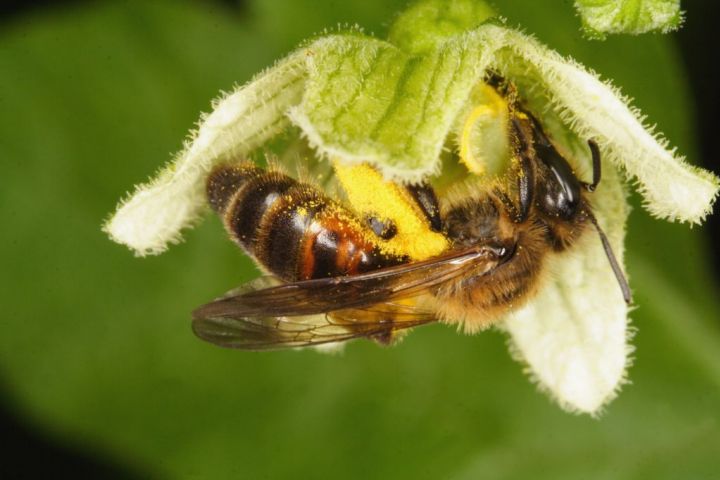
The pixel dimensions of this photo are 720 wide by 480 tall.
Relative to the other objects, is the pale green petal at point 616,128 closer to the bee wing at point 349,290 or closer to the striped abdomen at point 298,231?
the bee wing at point 349,290

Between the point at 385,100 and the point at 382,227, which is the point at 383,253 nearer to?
the point at 382,227

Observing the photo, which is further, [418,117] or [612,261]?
[612,261]

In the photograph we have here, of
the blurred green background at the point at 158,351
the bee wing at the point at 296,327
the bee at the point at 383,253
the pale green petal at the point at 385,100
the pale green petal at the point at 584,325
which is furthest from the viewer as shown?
the blurred green background at the point at 158,351

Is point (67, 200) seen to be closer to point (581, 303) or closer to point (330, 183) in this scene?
point (330, 183)

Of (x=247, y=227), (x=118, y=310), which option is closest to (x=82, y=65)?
(x=118, y=310)

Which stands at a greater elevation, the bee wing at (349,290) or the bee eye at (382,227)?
the bee eye at (382,227)

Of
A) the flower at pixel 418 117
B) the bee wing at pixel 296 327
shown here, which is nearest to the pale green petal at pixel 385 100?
the flower at pixel 418 117

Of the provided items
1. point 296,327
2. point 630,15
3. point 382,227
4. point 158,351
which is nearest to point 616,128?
point 630,15
